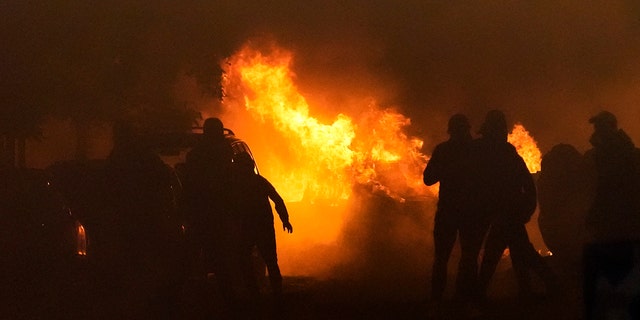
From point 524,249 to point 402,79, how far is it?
16.9 meters

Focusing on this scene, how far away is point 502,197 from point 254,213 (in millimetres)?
2508

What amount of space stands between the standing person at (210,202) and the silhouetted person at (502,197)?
2.49 meters

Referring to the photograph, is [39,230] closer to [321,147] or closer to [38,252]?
[38,252]

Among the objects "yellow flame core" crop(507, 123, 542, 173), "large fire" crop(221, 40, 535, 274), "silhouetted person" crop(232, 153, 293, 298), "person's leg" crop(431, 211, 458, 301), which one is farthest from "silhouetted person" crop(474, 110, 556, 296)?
"yellow flame core" crop(507, 123, 542, 173)

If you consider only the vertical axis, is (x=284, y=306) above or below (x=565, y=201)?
below

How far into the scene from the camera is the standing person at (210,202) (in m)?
9.55

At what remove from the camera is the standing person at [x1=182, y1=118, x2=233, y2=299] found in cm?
955

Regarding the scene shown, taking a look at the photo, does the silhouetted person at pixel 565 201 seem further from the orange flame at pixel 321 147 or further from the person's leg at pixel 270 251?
the orange flame at pixel 321 147

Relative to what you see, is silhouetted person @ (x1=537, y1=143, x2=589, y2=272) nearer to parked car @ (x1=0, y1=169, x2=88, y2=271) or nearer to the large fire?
parked car @ (x1=0, y1=169, x2=88, y2=271)

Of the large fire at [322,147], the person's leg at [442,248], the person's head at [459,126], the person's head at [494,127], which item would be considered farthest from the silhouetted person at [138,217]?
the large fire at [322,147]

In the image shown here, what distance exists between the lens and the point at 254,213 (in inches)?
394

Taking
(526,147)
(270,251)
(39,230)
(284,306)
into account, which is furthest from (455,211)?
(526,147)

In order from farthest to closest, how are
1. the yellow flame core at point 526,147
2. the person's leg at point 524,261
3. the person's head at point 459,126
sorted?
the yellow flame core at point 526,147 → the person's leg at point 524,261 → the person's head at point 459,126

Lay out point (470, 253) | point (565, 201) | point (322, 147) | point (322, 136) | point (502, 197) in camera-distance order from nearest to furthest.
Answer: point (470, 253) < point (502, 197) < point (565, 201) < point (322, 147) < point (322, 136)
